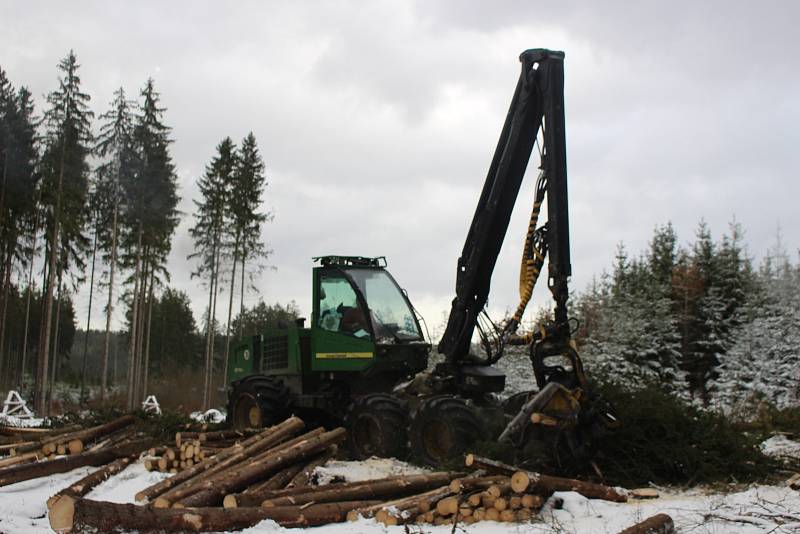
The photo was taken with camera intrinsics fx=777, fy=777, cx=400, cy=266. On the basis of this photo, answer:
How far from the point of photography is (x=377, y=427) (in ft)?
35.3

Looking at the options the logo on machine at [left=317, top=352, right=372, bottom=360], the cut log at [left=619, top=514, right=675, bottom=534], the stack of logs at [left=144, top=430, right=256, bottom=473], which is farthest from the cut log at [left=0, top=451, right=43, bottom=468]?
the cut log at [left=619, top=514, right=675, bottom=534]

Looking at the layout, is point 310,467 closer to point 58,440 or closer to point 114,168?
point 58,440

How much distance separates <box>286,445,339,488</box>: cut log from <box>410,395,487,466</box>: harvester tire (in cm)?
117

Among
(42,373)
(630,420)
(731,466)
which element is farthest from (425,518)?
(42,373)

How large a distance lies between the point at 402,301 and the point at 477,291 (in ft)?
6.40

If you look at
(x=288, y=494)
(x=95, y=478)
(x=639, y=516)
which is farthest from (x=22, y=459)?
(x=639, y=516)

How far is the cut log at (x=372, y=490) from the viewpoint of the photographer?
761 centimetres

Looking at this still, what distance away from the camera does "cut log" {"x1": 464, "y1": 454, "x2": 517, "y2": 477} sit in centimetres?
780

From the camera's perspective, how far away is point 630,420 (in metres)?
9.14

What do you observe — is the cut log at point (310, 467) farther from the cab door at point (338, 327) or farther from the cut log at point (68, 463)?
the cut log at point (68, 463)

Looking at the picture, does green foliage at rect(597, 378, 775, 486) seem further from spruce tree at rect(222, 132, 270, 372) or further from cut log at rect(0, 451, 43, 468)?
spruce tree at rect(222, 132, 270, 372)

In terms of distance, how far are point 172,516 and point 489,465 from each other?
3.11 meters

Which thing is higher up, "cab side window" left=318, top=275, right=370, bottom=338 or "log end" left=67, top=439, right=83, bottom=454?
"cab side window" left=318, top=275, right=370, bottom=338

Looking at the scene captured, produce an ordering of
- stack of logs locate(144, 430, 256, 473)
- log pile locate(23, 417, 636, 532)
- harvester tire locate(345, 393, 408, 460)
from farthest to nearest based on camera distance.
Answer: stack of logs locate(144, 430, 256, 473), harvester tire locate(345, 393, 408, 460), log pile locate(23, 417, 636, 532)
